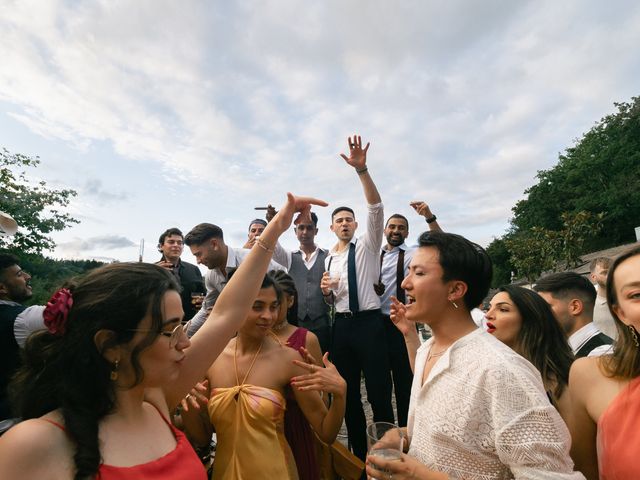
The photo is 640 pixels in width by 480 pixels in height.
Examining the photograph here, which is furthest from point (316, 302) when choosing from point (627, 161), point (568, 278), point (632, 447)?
point (627, 161)

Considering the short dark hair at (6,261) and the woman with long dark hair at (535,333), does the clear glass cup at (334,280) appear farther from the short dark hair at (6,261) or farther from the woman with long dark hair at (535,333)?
the short dark hair at (6,261)

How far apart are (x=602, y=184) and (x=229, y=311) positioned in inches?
2409

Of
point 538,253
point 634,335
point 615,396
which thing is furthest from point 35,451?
point 538,253

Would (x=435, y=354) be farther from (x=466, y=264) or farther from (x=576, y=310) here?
(x=576, y=310)

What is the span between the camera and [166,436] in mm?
1660

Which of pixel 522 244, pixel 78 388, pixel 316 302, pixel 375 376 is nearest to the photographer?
pixel 78 388

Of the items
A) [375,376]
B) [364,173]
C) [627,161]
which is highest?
[627,161]

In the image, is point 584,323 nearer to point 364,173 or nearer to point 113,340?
point 364,173

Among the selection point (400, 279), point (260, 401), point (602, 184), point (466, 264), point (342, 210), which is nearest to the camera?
point (466, 264)

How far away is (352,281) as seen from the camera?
4859 mm

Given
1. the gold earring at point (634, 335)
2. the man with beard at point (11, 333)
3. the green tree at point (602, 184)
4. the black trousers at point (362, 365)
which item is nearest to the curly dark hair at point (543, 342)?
the gold earring at point (634, 335)

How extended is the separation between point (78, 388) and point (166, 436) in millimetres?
460

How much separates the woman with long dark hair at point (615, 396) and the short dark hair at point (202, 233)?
13.1 ft

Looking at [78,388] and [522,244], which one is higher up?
[522,244]
